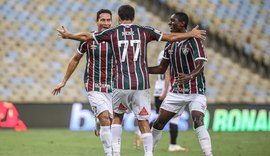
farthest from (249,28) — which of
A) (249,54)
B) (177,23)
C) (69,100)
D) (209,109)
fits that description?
(177,23)

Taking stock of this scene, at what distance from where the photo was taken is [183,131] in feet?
57.7

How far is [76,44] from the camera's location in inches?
816

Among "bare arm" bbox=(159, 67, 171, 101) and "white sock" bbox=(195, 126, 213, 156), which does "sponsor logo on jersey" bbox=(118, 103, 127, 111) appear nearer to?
"white sock" bbox=(195, 126, 213, 156)

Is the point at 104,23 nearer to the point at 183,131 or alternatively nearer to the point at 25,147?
the point at 25,147

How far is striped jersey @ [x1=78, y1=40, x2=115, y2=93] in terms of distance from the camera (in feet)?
32.5

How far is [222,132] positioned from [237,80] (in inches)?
131

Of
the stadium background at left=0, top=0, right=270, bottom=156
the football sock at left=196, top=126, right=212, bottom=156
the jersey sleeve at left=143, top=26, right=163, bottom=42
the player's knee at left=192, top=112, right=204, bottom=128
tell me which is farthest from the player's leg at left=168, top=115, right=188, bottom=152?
the stadium background at left=0, top=0, right=270, bottom=156

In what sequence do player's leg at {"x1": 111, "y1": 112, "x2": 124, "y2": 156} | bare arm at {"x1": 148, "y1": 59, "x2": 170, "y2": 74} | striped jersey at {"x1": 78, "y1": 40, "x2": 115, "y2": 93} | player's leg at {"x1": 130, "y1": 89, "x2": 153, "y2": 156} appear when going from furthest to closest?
bare arm at {"x1": 148, "y1": 59, "x2": 170, "y2": 74}
striped jersey at {"x1": 78, "y1": 40, "x2": 115, "y2": 93}
player's leg at {"x1": 111, "y1": 112, "x2": 124, "y2": 156}
player's leg at {"x1": 130, "y1": 89, "x2": 153, "y2": 156}

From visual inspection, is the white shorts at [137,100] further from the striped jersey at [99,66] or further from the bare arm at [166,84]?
the bare arm at [166,84]

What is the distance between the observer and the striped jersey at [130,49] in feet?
29.8

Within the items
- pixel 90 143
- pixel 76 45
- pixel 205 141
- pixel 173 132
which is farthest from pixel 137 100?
pixel 76 45

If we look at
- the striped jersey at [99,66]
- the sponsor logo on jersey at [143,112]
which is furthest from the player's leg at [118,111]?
the striped jersey at [99,66]

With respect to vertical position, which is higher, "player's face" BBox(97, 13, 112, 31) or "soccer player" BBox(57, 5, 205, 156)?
"player's face" BBox(97, 13, 112, 31)

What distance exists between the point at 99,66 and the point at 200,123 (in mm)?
1531
